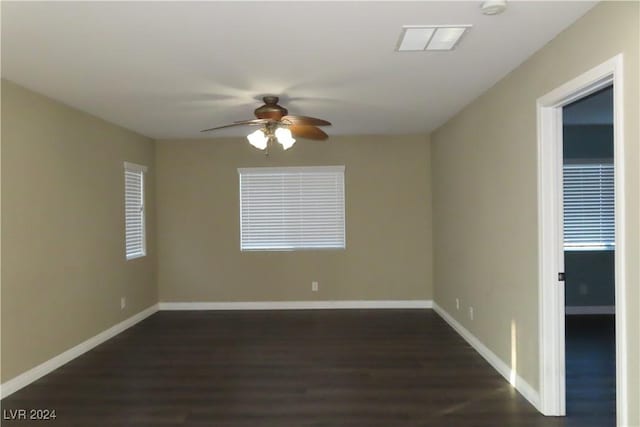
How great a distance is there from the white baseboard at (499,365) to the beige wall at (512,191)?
7 centimetres

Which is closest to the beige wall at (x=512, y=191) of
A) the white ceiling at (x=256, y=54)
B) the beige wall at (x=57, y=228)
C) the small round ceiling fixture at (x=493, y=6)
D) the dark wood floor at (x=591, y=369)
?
the white ceiling at (x=256, y=54)

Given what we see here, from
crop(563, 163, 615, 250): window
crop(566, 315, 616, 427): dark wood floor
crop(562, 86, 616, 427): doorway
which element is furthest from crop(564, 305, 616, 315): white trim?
crop(563, 163, 615, 250): window

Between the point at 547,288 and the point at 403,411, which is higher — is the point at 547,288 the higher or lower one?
the higher one

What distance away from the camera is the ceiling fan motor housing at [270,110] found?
11.8ft

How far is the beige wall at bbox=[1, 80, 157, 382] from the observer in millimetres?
3326

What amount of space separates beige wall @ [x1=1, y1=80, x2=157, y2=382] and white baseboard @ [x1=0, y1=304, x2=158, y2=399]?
2.1 inches

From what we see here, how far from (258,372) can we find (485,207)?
2.47m

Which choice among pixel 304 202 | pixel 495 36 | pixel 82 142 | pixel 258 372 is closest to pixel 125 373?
pixel 258 372

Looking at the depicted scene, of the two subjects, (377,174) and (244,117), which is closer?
(244,117)

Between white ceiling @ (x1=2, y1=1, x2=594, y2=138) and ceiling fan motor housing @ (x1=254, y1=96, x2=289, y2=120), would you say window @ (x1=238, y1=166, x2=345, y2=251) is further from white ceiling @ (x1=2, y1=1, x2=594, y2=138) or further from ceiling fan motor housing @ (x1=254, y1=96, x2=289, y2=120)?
ceiling fan motor housing @ (x1=254, y1=96, x2=289, y2=120)

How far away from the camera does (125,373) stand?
12.3 ft

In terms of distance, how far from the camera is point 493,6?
2.13 meters

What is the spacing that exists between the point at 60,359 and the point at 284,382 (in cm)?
209

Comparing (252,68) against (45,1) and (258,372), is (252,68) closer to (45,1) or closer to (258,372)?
(45,1)
